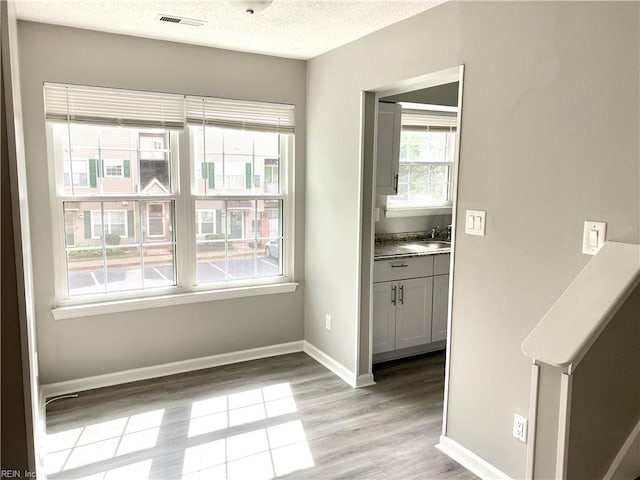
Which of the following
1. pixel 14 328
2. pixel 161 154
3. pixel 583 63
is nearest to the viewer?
pixel 14 328

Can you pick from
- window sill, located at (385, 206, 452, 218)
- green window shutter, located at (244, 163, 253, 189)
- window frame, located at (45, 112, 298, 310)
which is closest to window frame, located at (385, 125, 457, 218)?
window sill, located at (385, 206, 452, 218)

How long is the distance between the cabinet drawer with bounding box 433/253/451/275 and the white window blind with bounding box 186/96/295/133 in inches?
64.4

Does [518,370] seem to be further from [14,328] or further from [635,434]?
[14,328]

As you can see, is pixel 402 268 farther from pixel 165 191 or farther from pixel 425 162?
pixel 165 191

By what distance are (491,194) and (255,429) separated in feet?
6.43

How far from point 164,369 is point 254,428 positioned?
110cm

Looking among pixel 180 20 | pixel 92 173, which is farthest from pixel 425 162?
pixel 92 173

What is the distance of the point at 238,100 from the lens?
3.75m

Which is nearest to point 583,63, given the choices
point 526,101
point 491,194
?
point 526,101

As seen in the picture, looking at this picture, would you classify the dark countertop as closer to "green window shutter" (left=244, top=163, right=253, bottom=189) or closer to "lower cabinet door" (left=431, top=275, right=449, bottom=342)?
"lower cabinet door" (left=431, top=275, right=449, bottom=342)

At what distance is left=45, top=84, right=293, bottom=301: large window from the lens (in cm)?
329

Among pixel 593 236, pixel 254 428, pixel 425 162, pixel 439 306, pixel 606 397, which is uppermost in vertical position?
pixel 425 162

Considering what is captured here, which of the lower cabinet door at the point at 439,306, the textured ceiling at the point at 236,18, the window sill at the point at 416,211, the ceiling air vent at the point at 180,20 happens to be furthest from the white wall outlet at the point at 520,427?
the ceiling air vent at the point at 180,20

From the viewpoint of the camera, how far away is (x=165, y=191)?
3605 millimetres
